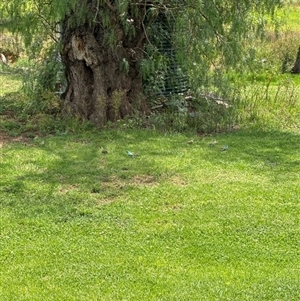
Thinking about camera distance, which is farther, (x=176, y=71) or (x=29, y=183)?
(x=176, y=71)

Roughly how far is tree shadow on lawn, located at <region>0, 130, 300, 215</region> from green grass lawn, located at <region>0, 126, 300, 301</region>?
0.04 feet

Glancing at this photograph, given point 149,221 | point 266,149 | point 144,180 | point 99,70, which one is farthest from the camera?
point 99,70

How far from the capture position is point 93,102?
26.6 ft

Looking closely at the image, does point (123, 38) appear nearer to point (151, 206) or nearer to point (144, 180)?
point (144, 180)

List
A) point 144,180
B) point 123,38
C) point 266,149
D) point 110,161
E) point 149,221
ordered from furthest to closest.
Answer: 1. point 123,38
2. point 266,149
3. point 110,161
4. point 144,180
5. point 149,221

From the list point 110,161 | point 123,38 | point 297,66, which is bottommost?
point 297,66

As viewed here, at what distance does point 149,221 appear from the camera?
4.89 meters

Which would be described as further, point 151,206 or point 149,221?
point 151,206

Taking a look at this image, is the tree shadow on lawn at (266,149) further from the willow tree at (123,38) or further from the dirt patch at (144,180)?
the willow tree at (123,38)

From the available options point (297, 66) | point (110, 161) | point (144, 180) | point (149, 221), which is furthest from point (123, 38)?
point (297, 66)

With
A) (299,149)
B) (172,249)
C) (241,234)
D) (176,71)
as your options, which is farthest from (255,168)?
(176,71)

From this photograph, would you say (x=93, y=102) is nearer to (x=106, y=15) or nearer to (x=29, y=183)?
(x=106, y=15)

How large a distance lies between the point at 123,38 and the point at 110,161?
7.65 ft

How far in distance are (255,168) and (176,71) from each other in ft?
10.4
